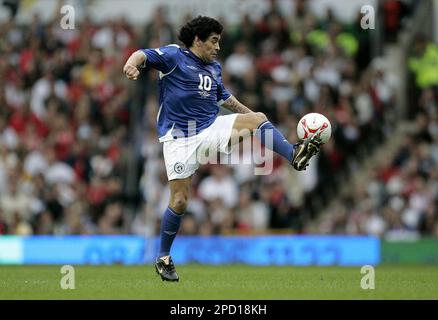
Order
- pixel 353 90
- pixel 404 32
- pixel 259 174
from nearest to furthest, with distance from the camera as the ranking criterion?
pixel 259 174 → pixel 353 90 → pixel 404 32

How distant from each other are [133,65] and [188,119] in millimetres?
1151

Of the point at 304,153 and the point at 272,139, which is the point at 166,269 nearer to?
the point at 272,139

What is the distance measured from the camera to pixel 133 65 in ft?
35.3

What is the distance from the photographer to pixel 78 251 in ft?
63.3

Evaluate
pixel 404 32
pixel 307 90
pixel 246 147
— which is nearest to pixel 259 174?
pixel 246 147

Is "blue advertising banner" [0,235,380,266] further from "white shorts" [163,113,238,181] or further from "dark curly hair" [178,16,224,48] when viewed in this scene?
"dark curly hair" [178,16,224,48]

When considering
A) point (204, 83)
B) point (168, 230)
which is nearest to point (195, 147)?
point (204, 83)

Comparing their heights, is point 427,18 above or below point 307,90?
above

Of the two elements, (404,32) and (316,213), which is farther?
(404,32)

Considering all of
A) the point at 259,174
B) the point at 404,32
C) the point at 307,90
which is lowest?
the point at 259,174

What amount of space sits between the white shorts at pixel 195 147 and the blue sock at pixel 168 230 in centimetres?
48
